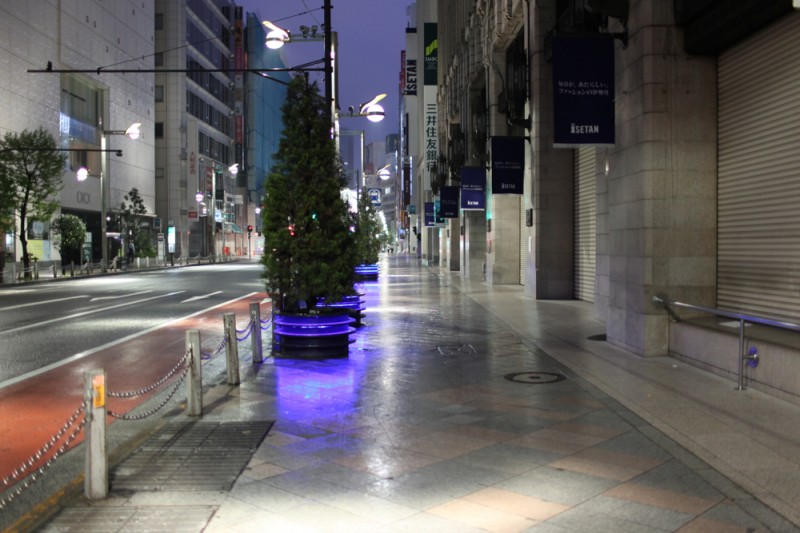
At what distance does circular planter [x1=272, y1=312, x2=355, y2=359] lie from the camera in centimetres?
1167

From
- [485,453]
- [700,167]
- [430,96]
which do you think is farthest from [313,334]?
[430,96]

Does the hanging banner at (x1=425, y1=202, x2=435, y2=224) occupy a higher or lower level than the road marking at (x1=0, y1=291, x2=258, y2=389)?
higher

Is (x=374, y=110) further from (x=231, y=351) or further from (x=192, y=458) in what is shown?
(x=192, y=458)

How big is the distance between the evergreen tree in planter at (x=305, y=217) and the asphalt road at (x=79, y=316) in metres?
4.11

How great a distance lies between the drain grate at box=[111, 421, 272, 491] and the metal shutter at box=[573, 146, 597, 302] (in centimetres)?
1530

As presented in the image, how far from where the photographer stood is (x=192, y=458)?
20.9 feet

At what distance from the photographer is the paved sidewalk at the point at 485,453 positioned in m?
4.91

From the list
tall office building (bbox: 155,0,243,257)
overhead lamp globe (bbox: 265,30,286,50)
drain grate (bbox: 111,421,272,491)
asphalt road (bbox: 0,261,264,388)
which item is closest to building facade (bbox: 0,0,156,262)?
tall office building (bbox: 155,0,243,257)

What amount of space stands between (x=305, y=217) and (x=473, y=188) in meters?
20.9

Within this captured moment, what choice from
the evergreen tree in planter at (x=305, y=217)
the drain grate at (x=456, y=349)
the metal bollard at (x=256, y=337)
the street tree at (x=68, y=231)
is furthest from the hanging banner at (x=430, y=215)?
the metal bollard at (x=256, y=337)

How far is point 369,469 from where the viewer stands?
5.97 meters

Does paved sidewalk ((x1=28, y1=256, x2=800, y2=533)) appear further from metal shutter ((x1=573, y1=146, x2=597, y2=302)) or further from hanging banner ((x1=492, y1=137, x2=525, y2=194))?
hanging banner ((x1=492, y1=137, x2=525, y2=194))

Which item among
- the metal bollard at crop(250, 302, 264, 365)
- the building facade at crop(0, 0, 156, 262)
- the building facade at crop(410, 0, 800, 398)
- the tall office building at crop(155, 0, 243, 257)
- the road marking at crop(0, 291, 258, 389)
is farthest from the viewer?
the tall office building at crop(155, 0, 243, 257)

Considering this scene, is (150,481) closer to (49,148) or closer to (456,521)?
(456,521)
